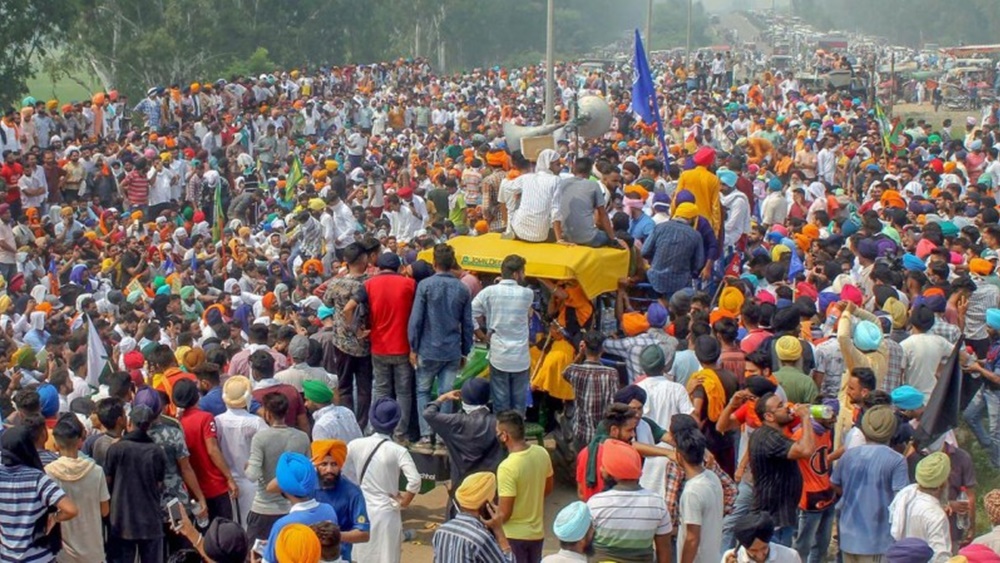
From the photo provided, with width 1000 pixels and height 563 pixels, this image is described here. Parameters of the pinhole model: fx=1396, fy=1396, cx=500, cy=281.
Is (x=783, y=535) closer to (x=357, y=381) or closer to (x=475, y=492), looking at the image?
(x=475, y=492)

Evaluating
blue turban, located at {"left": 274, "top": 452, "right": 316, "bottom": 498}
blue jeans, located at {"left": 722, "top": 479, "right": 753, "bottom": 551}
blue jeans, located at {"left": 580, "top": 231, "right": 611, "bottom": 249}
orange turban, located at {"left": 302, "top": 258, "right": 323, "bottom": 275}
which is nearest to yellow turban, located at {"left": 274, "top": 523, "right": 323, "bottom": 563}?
blue turban, located at {"left": 274, "top": 452, "right": 316, "bottom": 498}

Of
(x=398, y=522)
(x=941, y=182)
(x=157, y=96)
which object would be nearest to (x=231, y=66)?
(x=157, y=96)

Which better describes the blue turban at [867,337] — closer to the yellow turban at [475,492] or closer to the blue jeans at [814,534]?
the blue jeans at [814,534]

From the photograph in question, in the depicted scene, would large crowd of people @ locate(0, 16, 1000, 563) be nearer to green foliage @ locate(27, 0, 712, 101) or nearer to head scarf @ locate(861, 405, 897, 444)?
head scarf @ locate(861, 405, 897, 444)

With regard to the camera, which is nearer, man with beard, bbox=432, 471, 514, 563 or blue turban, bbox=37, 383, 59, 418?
man with beard, bbox=432, 471, 514, 563

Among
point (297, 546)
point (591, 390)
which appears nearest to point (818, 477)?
point (591, 390)

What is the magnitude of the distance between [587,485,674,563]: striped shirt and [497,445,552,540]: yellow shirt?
2.12 ft

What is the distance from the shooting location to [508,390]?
34.0ft

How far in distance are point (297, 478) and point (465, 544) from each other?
978 mm

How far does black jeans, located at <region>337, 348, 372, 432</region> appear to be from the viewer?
36.0 ft

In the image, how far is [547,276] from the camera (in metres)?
10.6

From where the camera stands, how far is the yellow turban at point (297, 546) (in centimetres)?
643

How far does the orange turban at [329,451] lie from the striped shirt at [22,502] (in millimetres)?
1412

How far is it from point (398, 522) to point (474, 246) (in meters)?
3.26
